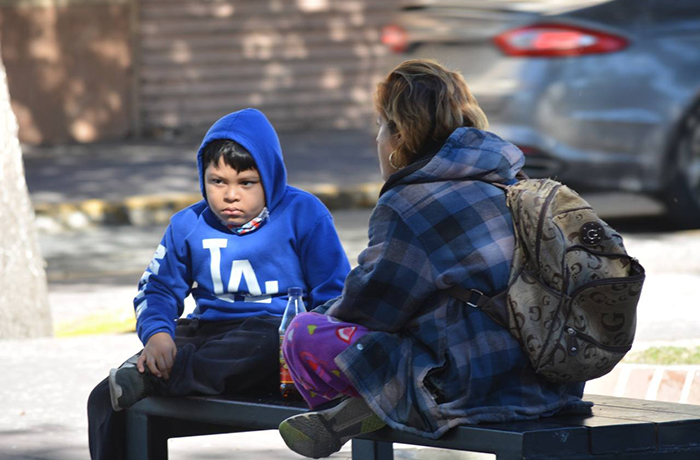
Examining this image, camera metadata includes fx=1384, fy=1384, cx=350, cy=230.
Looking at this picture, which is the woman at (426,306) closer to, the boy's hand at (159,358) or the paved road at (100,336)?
the boy's hand at (159,358)

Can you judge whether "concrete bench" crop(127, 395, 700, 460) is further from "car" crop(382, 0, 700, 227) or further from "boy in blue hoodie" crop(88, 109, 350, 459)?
"car" crop(382, 0, 700, 227)

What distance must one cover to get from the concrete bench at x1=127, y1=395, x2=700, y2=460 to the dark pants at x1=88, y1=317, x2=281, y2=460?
7 centimetres

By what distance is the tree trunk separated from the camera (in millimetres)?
6988

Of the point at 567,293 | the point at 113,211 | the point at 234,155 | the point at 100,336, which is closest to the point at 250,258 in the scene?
the point at 234,155

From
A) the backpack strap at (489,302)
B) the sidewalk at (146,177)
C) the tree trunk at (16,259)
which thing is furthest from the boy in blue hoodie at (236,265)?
the sidewalk at (146,177)

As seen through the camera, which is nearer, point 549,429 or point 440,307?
point 549,429

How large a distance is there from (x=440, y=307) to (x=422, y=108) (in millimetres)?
514

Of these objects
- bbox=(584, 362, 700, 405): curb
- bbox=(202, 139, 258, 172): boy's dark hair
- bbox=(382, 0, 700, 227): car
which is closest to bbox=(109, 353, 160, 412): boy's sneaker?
bbox=(202, 139, 258, 172): boy's dark hair

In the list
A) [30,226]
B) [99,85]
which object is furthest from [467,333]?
[99,85]

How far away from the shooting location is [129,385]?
12.6ft

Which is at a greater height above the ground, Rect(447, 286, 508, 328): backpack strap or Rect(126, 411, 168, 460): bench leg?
Rect(447, 286, 508, 328): backpack strap

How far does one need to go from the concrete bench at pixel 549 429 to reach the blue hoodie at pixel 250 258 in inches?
12.2

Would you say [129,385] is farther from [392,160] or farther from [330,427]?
[392,160]

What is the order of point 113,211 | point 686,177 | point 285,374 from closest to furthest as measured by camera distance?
point 285,374, point 686,177, point 113,211
